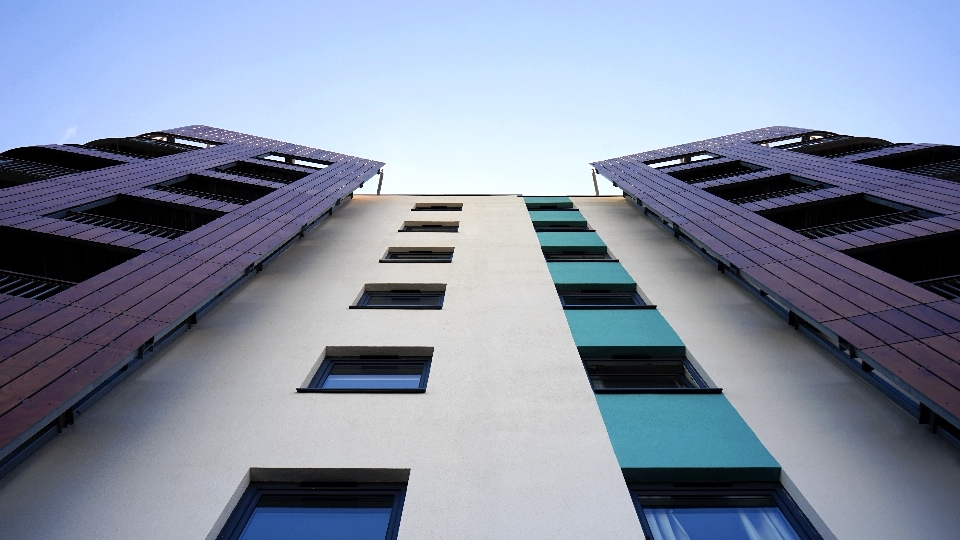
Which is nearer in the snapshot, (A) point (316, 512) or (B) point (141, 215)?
(A) point (316, 512)

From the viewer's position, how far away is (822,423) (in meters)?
7.40

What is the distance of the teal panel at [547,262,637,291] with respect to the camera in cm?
1255

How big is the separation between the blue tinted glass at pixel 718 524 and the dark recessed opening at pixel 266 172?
19578 millimetres

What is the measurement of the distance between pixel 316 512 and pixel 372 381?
2772mm

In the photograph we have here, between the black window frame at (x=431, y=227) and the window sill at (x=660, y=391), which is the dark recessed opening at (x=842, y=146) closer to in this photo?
the black window frame at (x=431, y=227)

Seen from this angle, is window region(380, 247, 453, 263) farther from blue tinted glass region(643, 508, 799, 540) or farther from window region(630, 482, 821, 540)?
blue tinted glass region(643, 508, 799, 540)

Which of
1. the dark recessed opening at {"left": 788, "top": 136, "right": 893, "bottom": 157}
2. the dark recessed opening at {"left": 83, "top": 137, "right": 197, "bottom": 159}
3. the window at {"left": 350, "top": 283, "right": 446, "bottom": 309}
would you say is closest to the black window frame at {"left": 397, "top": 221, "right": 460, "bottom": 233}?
the window at {"left": 350, "top": 283, "right": 446, "bottom": 309}

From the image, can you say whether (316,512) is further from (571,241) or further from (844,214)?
(844,214)

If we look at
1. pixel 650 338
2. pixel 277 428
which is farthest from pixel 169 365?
pixel 650 338

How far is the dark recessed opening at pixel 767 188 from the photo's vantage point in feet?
58.1

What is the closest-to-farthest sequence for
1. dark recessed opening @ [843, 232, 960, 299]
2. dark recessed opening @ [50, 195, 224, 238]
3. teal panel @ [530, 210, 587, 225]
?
1. dark recessed opening @ [843, 232, 960, 299]
2. dark recessed opening @ [50, 195, 224, 238]
3. teal panel @ [530, 210, 587, 225]

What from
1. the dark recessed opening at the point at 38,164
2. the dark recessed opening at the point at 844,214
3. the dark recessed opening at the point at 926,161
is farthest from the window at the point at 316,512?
the dark recessed opening at the point at 926,161

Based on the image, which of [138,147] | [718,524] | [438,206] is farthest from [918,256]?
[138,147]

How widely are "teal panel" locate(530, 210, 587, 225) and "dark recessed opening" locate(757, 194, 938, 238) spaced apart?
18.9 feet
